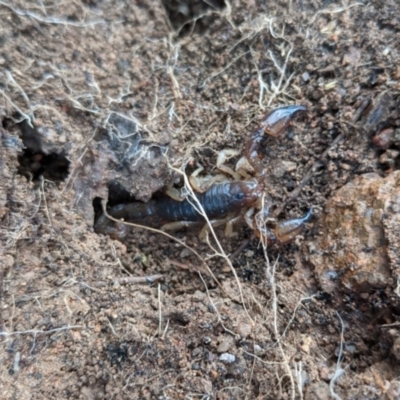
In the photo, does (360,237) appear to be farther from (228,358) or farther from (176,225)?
(176,225)

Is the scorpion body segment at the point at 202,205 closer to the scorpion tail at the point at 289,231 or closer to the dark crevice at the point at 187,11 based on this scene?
the scorpion tail at the point at 289,231

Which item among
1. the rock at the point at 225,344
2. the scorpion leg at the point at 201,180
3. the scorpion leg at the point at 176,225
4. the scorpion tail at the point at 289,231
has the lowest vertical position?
the rock at the point at 225,344

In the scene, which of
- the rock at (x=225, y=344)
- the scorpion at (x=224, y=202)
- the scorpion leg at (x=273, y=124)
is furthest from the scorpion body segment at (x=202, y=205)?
the rock at (x=225, y=344)

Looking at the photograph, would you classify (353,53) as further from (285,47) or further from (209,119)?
(209,119)

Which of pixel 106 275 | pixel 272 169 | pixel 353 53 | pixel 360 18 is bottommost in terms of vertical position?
pixel 106 275

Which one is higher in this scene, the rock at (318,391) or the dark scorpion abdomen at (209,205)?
the dark scorpion abdomen at (209,205)

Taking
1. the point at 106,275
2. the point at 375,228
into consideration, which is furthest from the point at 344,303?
the point at 106,275

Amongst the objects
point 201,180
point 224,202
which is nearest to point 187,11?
point 201,180
